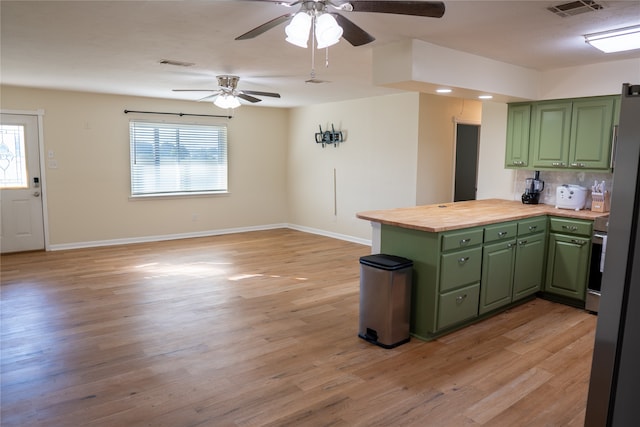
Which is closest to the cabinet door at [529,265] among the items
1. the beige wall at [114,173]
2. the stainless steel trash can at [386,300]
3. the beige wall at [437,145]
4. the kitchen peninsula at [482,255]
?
the kitchen peninsula at [482,255]

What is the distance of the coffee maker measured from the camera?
15.8 feet

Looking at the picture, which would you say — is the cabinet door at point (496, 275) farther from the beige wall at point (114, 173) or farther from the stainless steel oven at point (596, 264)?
the beige wall at point (114, 173)

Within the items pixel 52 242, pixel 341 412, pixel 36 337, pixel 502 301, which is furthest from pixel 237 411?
pixel 52 242

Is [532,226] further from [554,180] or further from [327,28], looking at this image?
[327,28]

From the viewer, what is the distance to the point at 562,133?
4492 millimetres

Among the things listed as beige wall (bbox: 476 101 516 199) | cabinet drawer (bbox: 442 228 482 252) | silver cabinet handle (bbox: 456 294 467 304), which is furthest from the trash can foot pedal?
beige wall (bbox: 476 101 516 199)

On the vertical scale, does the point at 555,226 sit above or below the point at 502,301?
above

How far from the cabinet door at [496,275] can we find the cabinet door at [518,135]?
1.37m

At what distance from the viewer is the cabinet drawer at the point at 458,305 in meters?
3.35

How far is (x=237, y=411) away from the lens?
243 cm

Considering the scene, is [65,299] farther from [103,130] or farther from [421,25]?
[421,25]

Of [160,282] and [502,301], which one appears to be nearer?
[502,301]

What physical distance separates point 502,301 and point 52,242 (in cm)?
629

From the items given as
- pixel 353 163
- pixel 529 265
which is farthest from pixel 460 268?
pixel 353 163
